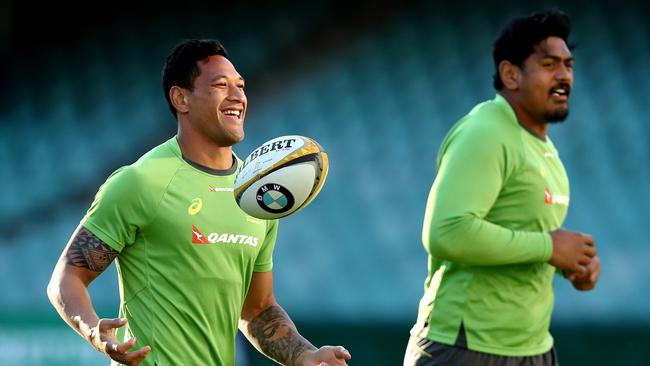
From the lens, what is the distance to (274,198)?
394cm

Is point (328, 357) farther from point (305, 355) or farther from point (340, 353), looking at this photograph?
point (305, 355)

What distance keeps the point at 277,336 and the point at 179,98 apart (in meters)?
0.95

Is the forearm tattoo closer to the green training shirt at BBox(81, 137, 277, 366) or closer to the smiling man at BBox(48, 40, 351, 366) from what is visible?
the smiling man at BBox(48, 40, 351, 366)

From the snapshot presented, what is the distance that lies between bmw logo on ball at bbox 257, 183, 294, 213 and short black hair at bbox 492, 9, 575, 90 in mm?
1397

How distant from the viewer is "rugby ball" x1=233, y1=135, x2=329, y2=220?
3926 mm

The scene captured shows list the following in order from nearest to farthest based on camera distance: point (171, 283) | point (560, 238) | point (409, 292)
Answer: point (171, 283) < point (560, 238) < point (409, 292)

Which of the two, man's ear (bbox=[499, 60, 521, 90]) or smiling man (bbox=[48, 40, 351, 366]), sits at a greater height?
man's ear (bbox=[499, 60, 521, 90])

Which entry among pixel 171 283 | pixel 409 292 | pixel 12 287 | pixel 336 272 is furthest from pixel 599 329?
pixel 12 287

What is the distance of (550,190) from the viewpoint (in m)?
4.66

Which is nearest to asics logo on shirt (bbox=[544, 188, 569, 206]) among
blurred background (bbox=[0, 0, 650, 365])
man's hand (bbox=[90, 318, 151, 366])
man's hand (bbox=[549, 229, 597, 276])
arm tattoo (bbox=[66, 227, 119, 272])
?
man's hand (bbox=[549, 229, 597, 276])

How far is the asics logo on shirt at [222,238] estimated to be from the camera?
3.99 meters

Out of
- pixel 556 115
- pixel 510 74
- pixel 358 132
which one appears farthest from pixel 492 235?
pixel 358 132

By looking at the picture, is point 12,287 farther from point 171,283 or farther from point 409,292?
point 171,283

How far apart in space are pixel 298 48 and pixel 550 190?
9324mm
